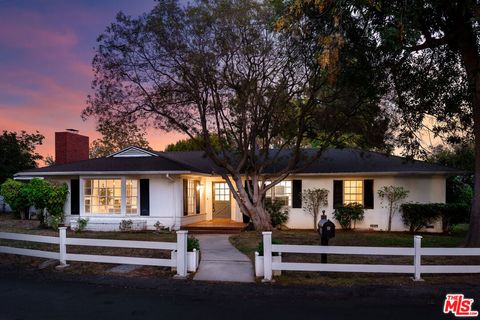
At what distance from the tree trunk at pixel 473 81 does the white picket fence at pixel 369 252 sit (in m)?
3.60

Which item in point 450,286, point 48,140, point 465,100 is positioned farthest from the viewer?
point 48,140

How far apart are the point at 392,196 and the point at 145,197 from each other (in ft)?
37.0

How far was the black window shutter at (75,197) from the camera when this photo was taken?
816 inches

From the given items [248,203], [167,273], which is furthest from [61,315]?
[248,203]

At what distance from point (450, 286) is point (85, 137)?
2267cm

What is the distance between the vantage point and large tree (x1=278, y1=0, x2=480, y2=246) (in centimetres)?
1010

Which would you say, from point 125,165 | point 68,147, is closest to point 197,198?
point 125,165

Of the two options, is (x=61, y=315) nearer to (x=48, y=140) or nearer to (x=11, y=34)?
(x=11, y=34)

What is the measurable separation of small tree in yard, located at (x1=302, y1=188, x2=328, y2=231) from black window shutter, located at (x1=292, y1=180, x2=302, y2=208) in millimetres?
198

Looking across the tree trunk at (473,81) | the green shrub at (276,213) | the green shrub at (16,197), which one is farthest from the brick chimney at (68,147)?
the tree trunk at (473,81)

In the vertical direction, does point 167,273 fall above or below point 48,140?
below

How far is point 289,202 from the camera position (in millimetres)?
21203

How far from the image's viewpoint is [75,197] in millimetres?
20844

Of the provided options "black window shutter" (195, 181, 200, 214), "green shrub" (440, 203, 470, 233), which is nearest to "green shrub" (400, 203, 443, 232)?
"green shrub" (440, 203, 470, 233)
